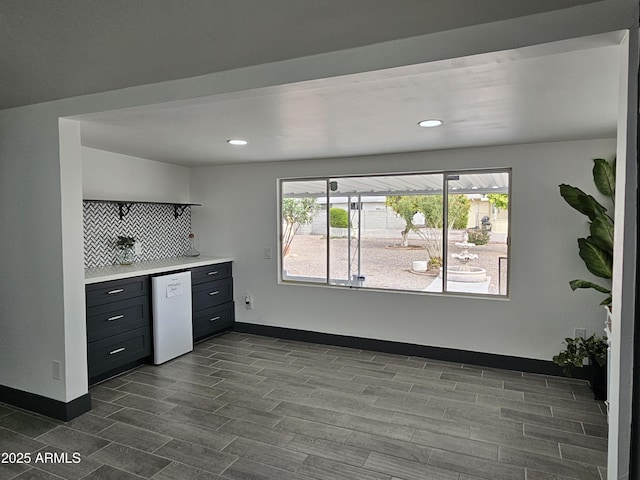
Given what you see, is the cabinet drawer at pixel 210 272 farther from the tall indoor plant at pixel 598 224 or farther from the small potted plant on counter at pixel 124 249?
the tall indoor plant at pixel 598 224

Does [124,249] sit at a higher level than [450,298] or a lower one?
higher

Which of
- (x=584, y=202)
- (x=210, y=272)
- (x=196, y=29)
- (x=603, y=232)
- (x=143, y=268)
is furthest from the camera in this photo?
(x=210, y=272)

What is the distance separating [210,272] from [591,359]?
151 inches

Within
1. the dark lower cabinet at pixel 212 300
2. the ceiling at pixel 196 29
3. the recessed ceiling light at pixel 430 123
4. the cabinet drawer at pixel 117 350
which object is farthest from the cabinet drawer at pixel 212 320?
the recessed ceiling light at pixel 430 123

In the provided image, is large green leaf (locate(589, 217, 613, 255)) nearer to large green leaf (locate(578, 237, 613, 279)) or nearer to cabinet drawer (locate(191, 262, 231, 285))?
large green leaf (locate(578, 237, 613, 279))

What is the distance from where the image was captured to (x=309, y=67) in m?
1.91

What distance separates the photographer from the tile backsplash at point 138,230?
414 cm

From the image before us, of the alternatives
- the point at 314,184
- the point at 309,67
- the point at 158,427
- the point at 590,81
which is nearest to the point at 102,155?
the point at 314,184

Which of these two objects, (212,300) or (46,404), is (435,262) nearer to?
(212,300)

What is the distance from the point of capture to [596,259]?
3.20 metres

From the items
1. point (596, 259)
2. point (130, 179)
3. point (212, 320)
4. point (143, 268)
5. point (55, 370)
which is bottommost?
point (212, 320)

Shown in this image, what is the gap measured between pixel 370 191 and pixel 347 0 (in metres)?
3.08

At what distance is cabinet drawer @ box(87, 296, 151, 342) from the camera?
3.43 meters

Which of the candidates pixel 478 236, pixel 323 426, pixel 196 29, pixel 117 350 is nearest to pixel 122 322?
pixel 117 350
